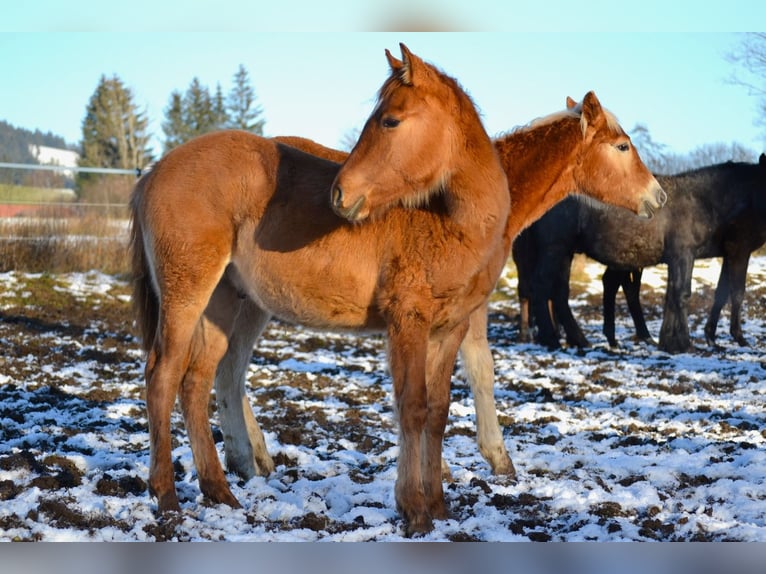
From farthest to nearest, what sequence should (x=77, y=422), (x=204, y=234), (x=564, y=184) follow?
(x=77, y=422), (x=564, y=184), (x=204, y=234)

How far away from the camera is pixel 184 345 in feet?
15.4

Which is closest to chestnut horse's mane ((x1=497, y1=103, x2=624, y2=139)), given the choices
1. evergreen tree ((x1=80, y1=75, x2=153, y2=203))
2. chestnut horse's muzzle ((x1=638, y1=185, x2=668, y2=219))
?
chestnut horse's muzzle ((x1=638, y1=185, x2=668, y2=219))

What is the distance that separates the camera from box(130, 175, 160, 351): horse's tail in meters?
5.08

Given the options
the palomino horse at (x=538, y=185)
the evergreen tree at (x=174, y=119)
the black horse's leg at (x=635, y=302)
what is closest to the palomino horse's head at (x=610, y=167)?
the palomino horse at (x=538, y=185)

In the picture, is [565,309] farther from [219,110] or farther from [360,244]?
[219,110]

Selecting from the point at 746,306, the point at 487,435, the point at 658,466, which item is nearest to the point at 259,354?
the point at 487,435

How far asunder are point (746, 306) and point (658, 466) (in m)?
12.5

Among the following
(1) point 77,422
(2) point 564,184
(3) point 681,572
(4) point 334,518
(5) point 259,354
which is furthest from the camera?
(5) point 259,354

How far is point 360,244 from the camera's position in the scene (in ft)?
14.6

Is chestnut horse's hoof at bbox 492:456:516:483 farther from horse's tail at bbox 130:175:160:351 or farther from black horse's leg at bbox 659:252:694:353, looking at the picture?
black horse's leg at bbox 659:252:694:353

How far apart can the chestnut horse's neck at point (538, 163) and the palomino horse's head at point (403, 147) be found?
1026 millimetres

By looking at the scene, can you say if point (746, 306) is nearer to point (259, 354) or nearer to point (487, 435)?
point (259, 354)

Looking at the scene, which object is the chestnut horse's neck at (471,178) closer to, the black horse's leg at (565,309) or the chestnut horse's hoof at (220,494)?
the chestnut horse's hoof at (220,494)

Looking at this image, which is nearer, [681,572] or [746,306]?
[681,572]
